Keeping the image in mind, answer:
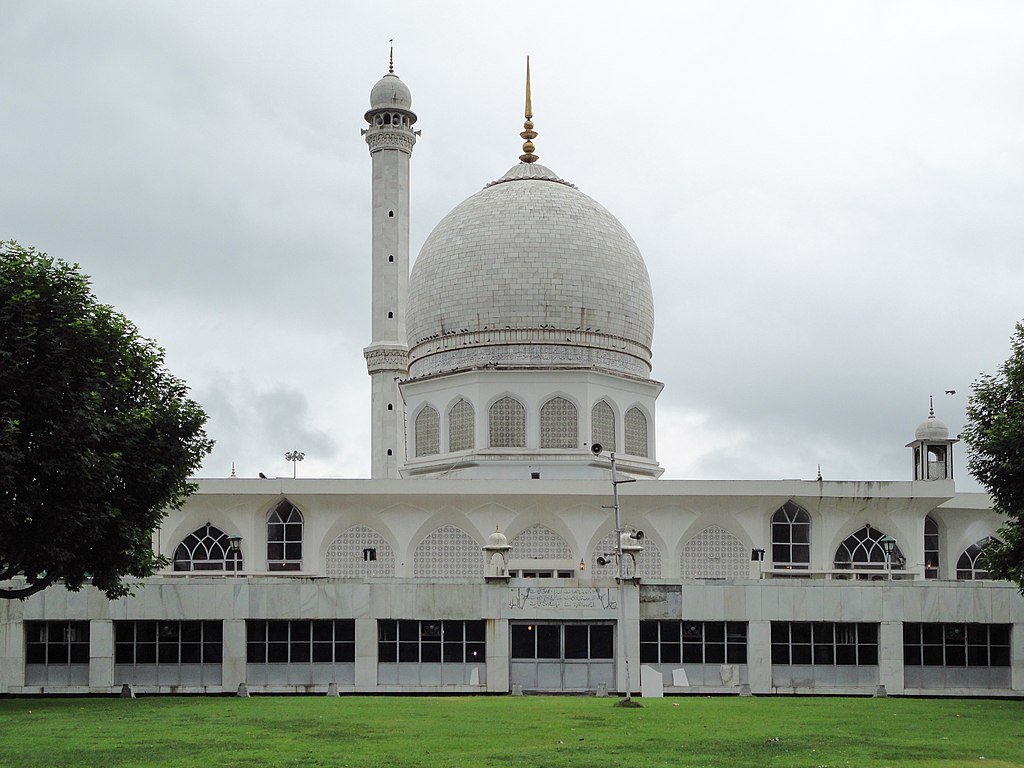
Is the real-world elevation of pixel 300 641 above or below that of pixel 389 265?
below

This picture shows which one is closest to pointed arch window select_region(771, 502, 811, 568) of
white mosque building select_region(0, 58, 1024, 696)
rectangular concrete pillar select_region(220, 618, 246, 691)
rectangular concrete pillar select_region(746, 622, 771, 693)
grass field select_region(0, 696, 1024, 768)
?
white mosque building select_region(0, 58, 1024, 696)

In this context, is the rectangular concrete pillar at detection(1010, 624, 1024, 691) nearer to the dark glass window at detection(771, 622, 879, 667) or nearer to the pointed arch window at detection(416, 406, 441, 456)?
the dark glass window at detection(771, 622, 879, 667)

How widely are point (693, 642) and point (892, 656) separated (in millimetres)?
6179

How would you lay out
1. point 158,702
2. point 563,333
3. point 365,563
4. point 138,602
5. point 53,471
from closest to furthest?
point 53,471
point 158,702
point 138,602
point 365,563
point 563,333

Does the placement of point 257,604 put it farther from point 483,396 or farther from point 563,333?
point 563,333

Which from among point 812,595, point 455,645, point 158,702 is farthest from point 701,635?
point 158,702

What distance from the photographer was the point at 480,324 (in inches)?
2253

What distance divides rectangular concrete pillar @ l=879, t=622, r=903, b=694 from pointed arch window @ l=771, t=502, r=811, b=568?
889cm

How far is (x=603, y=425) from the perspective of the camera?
55812mm

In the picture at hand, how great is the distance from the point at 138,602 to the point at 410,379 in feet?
58.0

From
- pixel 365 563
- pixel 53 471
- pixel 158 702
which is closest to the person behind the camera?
pixel 53 471

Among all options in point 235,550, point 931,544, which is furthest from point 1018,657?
point 235,550

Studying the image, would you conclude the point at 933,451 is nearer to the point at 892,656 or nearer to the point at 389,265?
the point at 892,656

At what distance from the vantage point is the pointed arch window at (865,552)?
5291 centimetres
